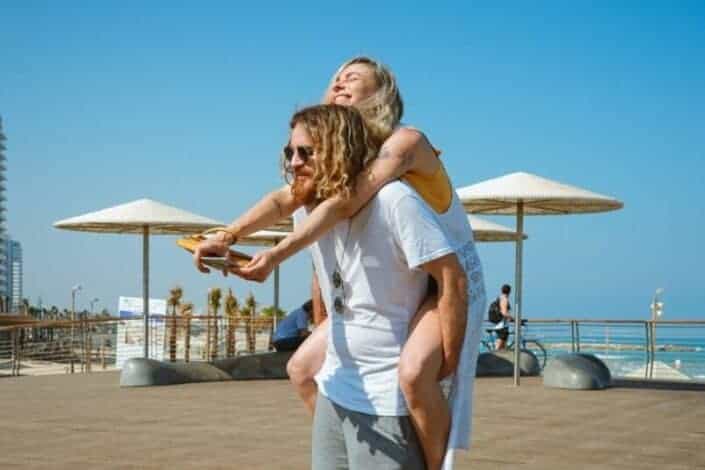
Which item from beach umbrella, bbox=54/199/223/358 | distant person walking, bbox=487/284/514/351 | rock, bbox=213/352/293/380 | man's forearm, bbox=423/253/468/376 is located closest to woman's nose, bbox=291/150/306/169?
man's forearm, bbox=423/253/468/376

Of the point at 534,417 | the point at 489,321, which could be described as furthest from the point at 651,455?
the point at 489,321

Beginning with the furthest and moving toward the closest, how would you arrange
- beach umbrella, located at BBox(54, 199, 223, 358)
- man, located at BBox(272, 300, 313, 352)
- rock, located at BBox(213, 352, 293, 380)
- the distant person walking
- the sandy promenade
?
1. the distant person walking
2. beach umbrella, located at BBox(54, 199, 223, 358)
3. rock, located at BBox(213, 352, 293, 380)
4. man, located at BBox(272, 300, 313, 352)
5. the sandy promenade

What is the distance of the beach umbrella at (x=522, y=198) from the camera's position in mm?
12203

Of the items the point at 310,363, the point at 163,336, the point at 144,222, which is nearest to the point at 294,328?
the point at 144,222

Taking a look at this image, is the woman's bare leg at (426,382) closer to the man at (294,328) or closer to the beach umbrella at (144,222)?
the man at (294,328)

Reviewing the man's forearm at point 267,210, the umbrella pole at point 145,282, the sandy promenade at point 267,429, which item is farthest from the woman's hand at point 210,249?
the umbrella pole at point 145,282

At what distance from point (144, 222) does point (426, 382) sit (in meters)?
13.2

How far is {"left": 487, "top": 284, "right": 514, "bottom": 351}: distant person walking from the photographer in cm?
1758

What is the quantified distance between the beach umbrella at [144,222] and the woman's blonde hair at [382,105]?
1298 centimetres

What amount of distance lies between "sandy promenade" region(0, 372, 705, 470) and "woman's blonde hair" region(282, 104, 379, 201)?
15.0 ft

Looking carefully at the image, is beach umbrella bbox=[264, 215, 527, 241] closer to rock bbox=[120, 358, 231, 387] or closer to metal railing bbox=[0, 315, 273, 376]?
metal railing bbox=[0, 315, 273, 376]

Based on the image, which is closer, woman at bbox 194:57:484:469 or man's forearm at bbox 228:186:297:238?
woman at bbox 194:57:484:469

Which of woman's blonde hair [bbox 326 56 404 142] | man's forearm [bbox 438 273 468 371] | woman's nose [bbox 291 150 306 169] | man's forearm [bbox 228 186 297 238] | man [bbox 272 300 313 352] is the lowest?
man [bbox 272 300 313 352]

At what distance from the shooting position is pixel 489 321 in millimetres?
18500
